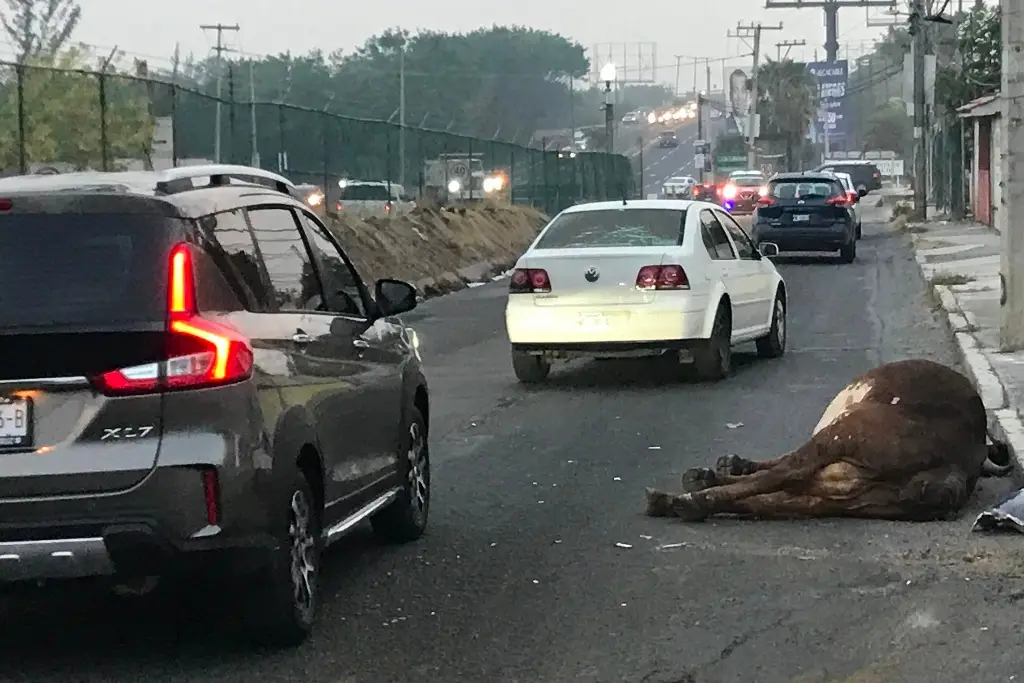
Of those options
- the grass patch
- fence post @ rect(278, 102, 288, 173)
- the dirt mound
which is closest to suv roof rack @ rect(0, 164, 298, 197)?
the dirt mound

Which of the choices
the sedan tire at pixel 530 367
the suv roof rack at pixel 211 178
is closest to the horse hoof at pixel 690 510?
the suv roof rack at pixel 211 178

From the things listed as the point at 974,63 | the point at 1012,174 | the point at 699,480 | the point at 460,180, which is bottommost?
the point at 699,480

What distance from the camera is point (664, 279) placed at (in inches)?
565

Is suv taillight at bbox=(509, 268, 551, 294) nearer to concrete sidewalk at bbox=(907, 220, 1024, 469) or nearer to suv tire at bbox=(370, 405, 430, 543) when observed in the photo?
concrete sidewalk at bbox=(907, 220, 1024, 469)

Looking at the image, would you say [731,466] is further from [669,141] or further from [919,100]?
[669,141]

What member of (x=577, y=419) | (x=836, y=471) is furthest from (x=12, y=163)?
(x=836, y=471)

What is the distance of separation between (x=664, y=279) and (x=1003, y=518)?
622 centimetres

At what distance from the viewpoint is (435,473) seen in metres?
10.8

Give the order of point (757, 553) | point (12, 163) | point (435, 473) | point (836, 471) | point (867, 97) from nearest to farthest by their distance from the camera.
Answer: point (757, 553), point (836, 471), point (435, 473), point (12, 163), point (867, 97)

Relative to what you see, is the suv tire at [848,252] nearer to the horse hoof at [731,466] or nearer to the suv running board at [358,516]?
the horse hoof at [731,466]

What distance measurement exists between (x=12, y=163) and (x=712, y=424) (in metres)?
12.1

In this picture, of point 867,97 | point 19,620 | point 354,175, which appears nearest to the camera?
point 19,620

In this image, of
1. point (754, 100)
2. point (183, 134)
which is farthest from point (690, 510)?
point (754, 100)

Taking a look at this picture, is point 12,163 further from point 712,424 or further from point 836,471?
point 836,471
